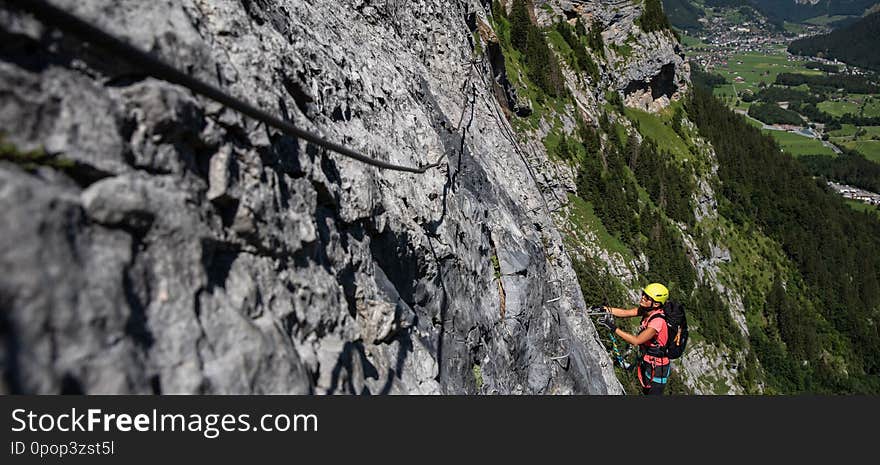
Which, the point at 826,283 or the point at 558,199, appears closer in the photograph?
the point at 558,199

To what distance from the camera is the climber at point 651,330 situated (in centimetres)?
866

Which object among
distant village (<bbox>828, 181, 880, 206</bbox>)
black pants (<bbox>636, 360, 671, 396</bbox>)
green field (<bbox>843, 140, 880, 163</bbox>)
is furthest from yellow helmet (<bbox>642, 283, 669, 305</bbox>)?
green field (<bbox>843, 140, 880, 163</bbox>)

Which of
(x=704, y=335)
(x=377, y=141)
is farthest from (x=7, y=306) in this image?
(x=704, y=335)

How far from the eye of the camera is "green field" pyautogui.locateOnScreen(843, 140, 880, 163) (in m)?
172

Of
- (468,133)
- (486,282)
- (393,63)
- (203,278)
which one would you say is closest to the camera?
(203,278)

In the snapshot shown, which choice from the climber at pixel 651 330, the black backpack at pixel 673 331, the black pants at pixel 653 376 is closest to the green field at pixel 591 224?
the black pants at pixel 653 376

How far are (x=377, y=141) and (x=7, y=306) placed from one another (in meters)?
6.08

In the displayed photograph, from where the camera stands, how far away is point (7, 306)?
2.41m

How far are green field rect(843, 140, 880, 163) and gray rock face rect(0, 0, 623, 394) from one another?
222 meters

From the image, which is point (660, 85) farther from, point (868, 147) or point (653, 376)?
point (868, 147)

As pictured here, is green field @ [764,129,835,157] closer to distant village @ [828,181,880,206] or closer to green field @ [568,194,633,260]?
distant village @ [828,181,880,206]

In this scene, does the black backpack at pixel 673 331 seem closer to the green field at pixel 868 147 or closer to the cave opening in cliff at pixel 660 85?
the cave opening in cliff at pixel 660 85

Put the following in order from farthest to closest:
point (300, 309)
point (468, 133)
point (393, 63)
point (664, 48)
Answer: point (664, 48)
point (468, 133)
point (393, 63)
point (300, 309)

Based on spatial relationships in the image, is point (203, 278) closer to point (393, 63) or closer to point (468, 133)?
point (393, 63)
